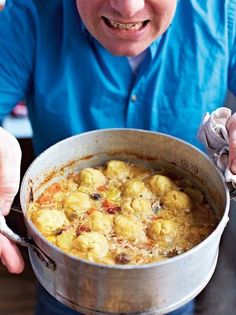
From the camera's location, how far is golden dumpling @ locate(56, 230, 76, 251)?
2.84ft

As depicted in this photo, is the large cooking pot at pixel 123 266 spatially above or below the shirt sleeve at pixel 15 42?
below

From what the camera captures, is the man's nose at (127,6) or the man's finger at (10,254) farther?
the man's nose at (127,6)

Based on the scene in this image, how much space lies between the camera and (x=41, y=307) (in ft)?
3.61

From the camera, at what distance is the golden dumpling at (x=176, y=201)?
975 mm

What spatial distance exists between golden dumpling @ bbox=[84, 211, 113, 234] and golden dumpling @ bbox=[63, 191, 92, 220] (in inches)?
1.1

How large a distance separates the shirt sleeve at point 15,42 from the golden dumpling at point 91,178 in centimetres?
38

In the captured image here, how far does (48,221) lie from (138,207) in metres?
0.18

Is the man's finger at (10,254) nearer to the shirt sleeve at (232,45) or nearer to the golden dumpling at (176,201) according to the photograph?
the golden dumpling at (176,201)

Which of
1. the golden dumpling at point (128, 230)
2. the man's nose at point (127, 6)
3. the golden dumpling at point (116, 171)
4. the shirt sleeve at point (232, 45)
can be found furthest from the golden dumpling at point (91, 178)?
the shirt sleeve at point (232, 45)

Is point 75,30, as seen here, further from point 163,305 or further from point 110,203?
point 163,305

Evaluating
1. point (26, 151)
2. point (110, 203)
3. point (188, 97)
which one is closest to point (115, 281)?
point (110, 203)

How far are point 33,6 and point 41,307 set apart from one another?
0.72 meters

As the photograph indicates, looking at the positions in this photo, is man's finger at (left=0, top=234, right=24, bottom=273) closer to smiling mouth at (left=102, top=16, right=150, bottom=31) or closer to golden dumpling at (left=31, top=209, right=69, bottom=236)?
golden dumpling at (left=31, top=209, right=69, bottom=236)

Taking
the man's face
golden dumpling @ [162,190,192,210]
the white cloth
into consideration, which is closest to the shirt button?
the man's face
